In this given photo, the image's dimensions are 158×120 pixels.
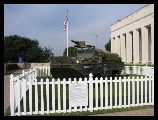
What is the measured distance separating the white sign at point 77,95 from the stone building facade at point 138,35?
1046 inches

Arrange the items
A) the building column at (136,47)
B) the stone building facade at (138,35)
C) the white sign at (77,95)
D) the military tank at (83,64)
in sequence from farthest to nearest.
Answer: the building column at (136,47) < the stone building facade at (138,35) < the military tank at (83,64) < the white sign at (77,95)

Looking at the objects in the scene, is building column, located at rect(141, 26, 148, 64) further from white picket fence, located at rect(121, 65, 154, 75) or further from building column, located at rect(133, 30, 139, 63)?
white picket fence, located at rect(121, 65, 154, 75)

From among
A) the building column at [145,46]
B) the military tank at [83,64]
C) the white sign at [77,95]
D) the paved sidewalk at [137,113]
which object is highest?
the building column at [145,46]

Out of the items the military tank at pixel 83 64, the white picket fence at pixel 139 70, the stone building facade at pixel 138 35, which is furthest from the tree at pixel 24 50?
the military tank at pixel 83 64

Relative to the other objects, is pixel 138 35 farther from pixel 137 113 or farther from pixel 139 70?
pixel 137 113

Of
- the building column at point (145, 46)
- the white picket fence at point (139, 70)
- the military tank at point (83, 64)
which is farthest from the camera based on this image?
the building column at point (145, 46)

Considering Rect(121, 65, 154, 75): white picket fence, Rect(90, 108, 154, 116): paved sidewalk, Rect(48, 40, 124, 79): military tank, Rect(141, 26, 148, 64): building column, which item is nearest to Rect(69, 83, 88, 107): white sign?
Rect(90, 108, 154, 116): paved sidewalk

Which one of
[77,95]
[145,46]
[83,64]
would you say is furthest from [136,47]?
[77,95]

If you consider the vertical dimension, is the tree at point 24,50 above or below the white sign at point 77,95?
above

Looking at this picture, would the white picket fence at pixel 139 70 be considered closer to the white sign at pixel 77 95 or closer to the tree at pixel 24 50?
the white sign at pixel 77 95

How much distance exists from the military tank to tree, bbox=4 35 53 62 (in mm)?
43985

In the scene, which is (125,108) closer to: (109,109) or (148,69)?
(109,109)

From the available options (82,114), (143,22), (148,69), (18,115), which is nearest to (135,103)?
(82,114)

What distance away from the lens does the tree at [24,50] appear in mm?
62094
